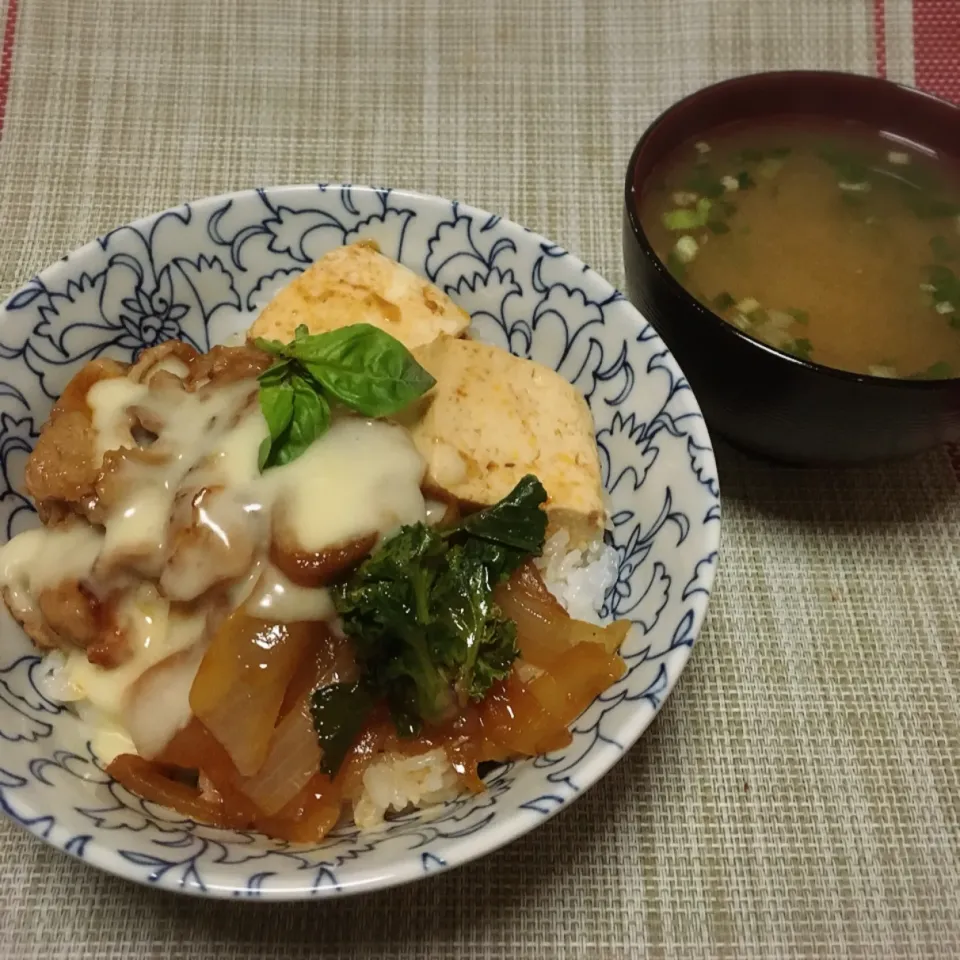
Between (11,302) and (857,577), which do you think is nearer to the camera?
(11,302)

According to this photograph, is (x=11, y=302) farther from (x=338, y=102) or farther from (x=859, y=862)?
(x=859, y=862)

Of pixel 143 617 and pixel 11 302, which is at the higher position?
pixel 11 302

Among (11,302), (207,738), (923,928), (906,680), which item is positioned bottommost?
(923,928)

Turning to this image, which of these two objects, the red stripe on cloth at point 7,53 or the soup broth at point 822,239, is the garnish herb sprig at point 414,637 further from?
the red stripe on cloth at point 7,53

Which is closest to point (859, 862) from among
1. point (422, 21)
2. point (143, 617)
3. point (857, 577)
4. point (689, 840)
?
point (689, 840)

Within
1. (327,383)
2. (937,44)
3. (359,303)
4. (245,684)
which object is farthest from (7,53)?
(937,44)

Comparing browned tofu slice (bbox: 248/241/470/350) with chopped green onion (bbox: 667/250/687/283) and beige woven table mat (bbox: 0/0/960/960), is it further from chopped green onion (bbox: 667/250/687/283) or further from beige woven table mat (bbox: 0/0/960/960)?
beige woven table mat (bbox: 0/0/960/960)

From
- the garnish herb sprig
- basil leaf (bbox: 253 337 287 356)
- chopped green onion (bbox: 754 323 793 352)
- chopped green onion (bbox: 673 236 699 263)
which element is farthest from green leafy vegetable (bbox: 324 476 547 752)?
chopped green onion (bbox: 673 236 699 263)

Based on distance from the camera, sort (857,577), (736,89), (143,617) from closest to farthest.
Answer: (143,617) < (857,577) < (736,89)
